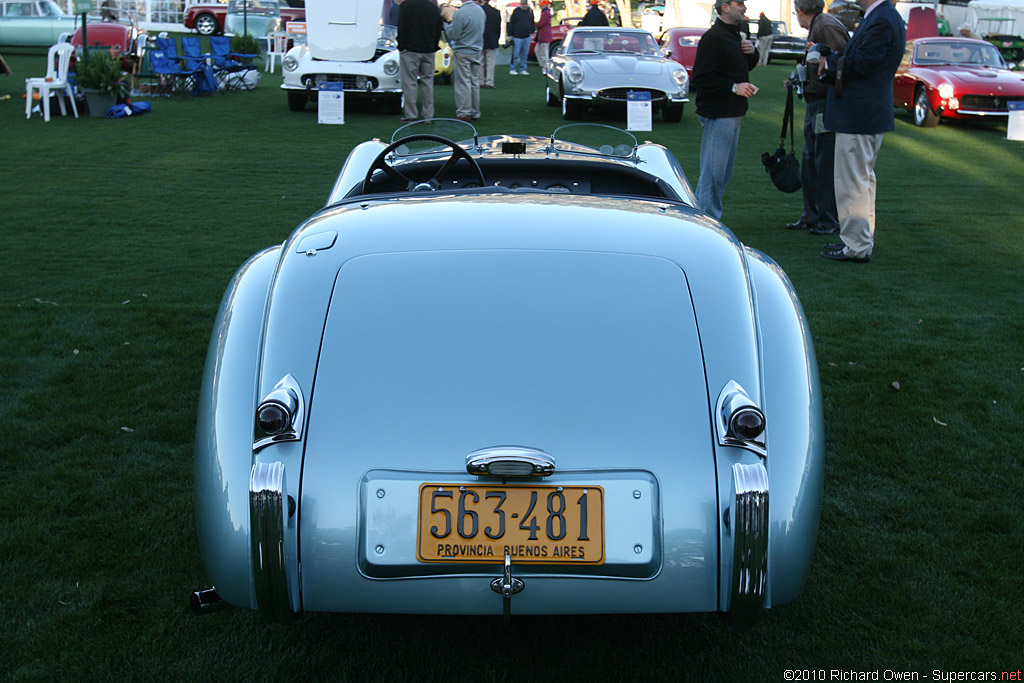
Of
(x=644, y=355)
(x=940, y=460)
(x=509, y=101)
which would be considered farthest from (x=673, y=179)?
(x=509, y=101)

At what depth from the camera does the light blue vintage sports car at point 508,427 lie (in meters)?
1.94

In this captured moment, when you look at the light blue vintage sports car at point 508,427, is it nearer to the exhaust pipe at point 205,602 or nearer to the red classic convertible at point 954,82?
the exhaust pipe at point 205,602

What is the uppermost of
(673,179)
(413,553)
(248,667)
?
Result: (673,179)

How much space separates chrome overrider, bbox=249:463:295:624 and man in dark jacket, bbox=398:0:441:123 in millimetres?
11858

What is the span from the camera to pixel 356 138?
40.1 ft

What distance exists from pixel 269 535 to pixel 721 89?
19.1ft

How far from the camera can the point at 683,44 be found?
20.4 m

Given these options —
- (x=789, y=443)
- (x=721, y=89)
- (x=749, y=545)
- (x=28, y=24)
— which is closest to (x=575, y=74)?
(x=721, y=89)

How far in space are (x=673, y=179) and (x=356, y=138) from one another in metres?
9.09

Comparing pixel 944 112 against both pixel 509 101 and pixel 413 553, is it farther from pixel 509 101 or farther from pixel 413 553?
pixel 413 553

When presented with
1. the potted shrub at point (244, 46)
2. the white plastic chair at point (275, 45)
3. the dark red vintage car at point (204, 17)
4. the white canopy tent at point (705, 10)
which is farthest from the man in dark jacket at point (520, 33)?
the white canopy tent at point (705, 10)

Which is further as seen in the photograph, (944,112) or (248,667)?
(944,112)

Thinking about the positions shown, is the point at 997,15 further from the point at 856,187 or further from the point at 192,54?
the point at 856,187

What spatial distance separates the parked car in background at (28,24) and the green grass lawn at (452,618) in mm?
18930
